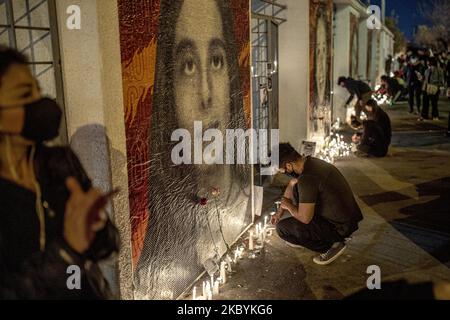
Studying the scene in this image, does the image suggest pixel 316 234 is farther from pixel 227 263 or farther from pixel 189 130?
pixel 189 130

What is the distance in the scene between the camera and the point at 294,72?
908 centimetres

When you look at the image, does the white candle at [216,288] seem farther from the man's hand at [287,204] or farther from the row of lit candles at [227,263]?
the man's hand at [287,204]

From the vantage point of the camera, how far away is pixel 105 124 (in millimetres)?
2986

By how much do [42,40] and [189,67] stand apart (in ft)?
4.70

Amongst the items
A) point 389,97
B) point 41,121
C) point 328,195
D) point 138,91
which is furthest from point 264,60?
point 389,97

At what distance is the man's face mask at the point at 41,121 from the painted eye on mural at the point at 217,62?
216 cm

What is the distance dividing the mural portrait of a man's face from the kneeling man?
76 cm

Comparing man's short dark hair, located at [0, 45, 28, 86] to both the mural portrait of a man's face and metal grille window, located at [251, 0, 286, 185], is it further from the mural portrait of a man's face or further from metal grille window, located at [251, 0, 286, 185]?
metal grille window, located at [251, 0, 286, 185]

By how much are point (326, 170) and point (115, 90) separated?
254 centimetres

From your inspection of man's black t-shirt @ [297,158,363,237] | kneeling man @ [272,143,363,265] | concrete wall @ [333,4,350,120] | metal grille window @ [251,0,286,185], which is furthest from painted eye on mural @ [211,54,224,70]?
concrete wall @ [333,4,350,120]

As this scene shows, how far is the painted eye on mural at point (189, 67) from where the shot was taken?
411 centimetres
